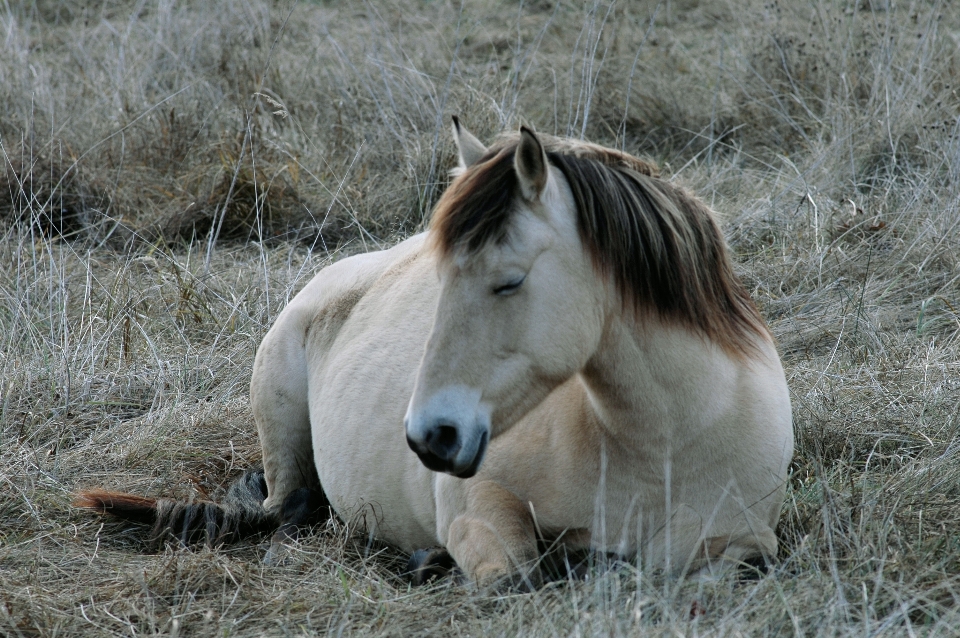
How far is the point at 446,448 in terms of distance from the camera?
2076mm

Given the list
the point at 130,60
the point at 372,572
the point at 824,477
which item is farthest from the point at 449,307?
the point at 130,60

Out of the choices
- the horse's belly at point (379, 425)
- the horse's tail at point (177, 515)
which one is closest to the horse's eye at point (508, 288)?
the horse's belly at point (379, 425)

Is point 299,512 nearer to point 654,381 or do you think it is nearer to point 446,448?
point 446,448

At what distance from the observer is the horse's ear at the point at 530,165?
205 centimetres

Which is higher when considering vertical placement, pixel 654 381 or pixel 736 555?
pixel 654 381

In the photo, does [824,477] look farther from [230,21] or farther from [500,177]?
[230,21]

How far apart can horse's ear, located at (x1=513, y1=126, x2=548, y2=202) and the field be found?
92 centimetres

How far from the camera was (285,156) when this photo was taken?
615 centimetres

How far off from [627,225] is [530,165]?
0.93 feet

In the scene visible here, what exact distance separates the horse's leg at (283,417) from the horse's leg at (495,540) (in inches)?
44.2

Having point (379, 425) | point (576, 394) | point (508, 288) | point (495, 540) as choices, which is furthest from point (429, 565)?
point (508, 288)

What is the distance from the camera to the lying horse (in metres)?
2.12

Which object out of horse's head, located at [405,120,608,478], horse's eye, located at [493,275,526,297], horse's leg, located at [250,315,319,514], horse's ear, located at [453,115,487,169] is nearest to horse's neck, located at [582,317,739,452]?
horse's head, located at [405,120,608,478]

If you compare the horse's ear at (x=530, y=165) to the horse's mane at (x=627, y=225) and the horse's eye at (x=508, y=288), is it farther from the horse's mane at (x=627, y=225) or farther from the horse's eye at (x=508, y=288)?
the horse's eye at (x=508, y=288)
